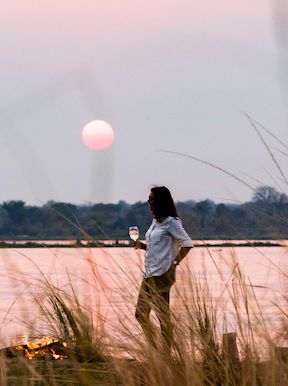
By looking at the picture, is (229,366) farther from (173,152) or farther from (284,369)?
(173,152)

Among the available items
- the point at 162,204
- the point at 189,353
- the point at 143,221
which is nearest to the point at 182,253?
the point at 162,204

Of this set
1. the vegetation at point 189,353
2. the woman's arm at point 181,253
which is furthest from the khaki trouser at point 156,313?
the woman's arm at point 181,253

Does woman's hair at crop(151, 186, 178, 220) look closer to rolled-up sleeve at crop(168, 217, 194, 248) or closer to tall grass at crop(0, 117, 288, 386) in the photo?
rolled-up sleeve at crop(168, 217, 194, 248)

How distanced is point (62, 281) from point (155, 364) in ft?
11.7

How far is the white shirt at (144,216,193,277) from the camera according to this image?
7562 millimetres

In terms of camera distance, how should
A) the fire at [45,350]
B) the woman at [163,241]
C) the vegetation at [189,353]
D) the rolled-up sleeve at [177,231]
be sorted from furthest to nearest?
the rolled-up sleeve at [177,231]
the woman at [163,241]
the fire at [45,350]
the vegetation at [189,353]

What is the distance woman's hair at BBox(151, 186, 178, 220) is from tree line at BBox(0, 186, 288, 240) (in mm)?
2295

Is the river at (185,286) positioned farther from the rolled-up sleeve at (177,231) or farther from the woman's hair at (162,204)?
the woman's hair at (162,204)

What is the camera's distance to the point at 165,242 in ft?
25.2

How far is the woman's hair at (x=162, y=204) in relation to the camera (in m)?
7.71

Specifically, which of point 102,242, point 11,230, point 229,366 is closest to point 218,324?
point 102,242

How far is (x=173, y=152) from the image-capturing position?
479 cm

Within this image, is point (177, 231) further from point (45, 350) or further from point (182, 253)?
point (45, 350)

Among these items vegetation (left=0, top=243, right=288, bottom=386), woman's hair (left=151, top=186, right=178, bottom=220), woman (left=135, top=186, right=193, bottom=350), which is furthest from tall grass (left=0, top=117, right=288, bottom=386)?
woman's hair (left=151, top=186, right=178, bottom=220)
